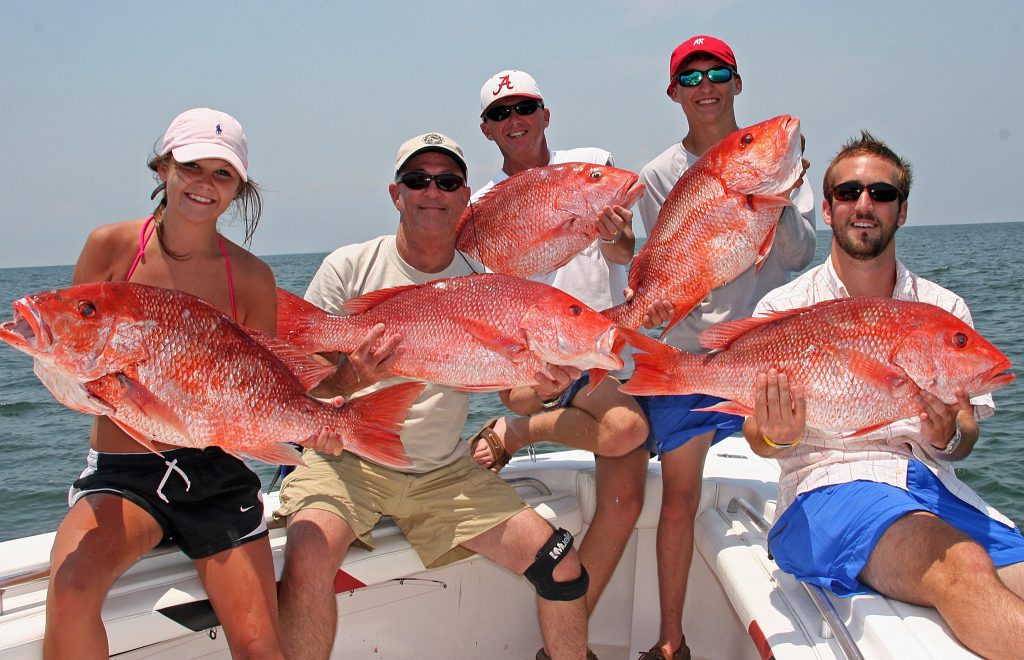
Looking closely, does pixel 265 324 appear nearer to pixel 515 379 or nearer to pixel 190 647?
pixel 515 379

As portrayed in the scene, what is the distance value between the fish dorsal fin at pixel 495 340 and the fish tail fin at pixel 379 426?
0.34 metres

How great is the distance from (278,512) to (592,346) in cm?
158

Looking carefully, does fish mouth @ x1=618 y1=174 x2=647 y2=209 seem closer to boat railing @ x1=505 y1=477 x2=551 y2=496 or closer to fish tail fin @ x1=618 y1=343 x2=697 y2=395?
fish tail fin @ x1=618 y1=343 x2=697 y2=395

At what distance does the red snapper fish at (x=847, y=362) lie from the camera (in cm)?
255

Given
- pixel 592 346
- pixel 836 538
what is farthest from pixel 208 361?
pixel 836 538

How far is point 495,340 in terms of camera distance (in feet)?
9.29

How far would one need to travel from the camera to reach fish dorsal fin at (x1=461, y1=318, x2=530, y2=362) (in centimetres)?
283

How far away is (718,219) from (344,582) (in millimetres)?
2079

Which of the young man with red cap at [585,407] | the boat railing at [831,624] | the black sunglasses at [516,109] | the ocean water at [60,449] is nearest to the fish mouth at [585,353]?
the young man with red cap at [585,407]

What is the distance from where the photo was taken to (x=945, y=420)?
2658 millimetres

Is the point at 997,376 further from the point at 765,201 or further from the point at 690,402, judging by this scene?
the point at 690,402

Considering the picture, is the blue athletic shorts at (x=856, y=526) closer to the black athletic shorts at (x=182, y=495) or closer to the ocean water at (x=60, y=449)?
the black athletic shorts at (x=182, y=495)

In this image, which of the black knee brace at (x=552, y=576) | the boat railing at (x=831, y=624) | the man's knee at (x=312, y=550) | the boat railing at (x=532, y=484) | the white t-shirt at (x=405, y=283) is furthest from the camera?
the boat railing at (x=532, y=484)

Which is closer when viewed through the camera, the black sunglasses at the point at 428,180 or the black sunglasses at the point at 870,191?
the black sunglasses at the point at 870,191
